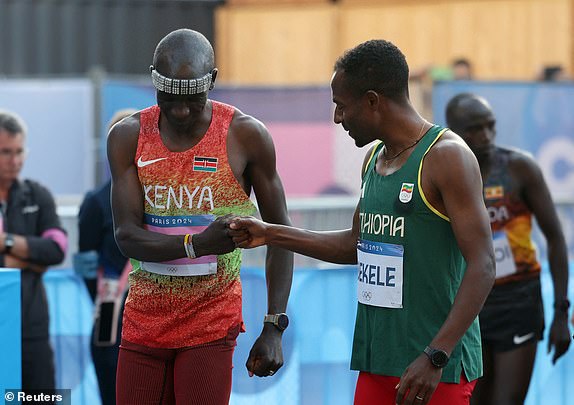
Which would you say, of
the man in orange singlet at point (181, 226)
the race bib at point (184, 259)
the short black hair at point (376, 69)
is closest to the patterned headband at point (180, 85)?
the man in orange singlet at point (181, 226)

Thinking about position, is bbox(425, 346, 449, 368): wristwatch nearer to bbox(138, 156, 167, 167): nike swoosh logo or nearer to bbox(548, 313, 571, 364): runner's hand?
bbox(138, 156, 167, 167): nike swoosh logo

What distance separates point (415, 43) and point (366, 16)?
1.04 meters

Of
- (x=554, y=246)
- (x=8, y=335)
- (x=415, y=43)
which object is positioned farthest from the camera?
(x=415, y=43)

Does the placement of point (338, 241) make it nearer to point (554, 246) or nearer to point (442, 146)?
point (442, 146)

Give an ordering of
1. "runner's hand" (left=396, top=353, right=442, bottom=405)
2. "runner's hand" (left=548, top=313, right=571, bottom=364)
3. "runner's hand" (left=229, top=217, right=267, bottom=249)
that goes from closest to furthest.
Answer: "runner's hand" (left=396, top=353, right=442, bottom=405) < "runner's hand" (left=229, top=217, right=267, bottom=249) < "runner's hand" (left=548, top=313, right=571, bottom=364)

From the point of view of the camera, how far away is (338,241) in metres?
4.17

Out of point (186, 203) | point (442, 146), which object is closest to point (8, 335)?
point (186, 203)

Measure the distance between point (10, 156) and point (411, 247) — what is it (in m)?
3.34

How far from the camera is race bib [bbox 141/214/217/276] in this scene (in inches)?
162

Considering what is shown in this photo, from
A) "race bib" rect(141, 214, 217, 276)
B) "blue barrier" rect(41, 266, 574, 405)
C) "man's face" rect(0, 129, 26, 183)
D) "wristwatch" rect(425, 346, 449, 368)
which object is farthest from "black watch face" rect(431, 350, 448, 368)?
"man's face" rect(0, 129, 26, 183)

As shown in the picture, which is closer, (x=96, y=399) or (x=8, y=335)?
(x=8, y=335)

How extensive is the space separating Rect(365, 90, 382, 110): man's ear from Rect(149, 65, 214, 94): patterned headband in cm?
67

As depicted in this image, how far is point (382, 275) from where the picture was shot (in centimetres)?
377

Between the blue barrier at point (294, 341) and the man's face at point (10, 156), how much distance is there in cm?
78
